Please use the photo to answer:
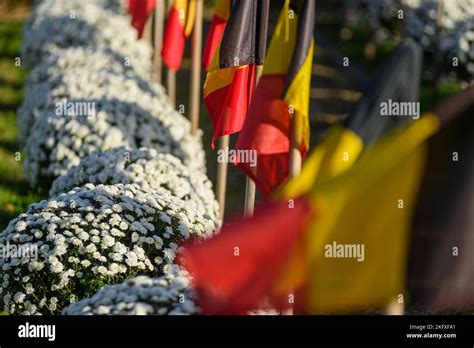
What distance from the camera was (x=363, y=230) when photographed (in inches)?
197

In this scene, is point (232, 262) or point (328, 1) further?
point (328, 1)

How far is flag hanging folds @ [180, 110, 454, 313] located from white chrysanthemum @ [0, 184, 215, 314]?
1.93 metres

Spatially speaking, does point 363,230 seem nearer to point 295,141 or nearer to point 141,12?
point 295,141

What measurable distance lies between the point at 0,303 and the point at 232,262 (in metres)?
2.69

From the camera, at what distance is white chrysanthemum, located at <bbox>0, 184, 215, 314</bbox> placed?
6855 millimetres

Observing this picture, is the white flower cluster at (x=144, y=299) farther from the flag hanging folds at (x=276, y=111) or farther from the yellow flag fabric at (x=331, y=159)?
the flag hanging folds at (x=276, y=111)

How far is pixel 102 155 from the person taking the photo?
8.78 m

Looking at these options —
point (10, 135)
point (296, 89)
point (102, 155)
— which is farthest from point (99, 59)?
point (296, 89)

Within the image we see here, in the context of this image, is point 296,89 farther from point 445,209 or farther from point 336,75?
point 336,75

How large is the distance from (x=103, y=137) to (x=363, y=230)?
5.13m

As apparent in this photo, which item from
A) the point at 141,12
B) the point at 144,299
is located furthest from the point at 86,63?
the point at 144,299

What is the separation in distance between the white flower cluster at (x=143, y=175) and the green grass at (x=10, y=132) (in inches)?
49.7

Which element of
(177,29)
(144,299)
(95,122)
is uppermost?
(177,29)

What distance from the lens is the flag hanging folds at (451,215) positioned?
4.65m
